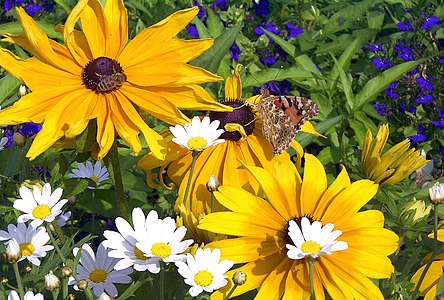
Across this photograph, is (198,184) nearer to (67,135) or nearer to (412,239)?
(67,135)

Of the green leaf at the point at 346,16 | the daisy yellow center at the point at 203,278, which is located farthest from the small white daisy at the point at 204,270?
the green leaf at the point at 346,16

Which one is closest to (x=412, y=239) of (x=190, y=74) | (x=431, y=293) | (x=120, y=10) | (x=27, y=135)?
(x=431, y=293)

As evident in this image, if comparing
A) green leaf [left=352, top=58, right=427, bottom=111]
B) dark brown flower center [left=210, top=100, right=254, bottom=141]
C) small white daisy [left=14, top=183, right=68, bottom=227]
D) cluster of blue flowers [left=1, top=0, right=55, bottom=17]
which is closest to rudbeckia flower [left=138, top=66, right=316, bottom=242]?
dark brown flower center [left=210, top=100, right=254, bottom=141]

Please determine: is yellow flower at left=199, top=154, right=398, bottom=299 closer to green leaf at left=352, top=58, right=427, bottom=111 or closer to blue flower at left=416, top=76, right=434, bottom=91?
green leaf at left=352, top=58, right=427, bottom=111

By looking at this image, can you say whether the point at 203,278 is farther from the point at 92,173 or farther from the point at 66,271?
the point at 92,173

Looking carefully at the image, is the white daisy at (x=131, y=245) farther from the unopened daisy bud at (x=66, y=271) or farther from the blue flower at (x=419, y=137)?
the blue flower at (x=419, y=137)

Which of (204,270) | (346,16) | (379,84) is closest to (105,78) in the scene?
(204,270)
